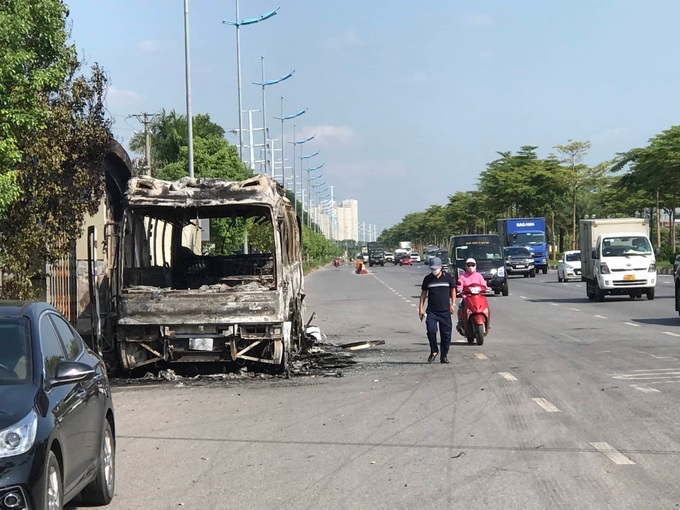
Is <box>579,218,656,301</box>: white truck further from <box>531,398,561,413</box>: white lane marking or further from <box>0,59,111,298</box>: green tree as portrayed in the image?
<box>531,398,561,413</box>: white lane marking

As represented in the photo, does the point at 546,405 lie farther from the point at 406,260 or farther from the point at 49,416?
the point at 406,260

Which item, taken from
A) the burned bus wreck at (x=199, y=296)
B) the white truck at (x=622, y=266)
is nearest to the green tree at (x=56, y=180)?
the burned bus wreck at (x=199, y=296)

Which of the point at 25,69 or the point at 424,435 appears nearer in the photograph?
the point at 424,435

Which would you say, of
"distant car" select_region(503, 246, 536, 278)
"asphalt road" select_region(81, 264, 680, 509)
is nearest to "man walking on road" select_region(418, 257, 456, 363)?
"asphalt road" select_region(81, 264, 680, 509)

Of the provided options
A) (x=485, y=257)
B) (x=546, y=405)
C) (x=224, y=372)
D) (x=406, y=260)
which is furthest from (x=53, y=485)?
(x=406, y=260)

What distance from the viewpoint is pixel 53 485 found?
5.60 m

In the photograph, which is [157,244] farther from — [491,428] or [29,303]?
A: [29,303]

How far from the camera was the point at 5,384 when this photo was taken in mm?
5832

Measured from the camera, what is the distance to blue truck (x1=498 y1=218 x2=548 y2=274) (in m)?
65.2

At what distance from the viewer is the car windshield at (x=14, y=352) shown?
6.00m

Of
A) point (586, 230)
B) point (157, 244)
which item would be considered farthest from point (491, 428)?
point (586, 230)

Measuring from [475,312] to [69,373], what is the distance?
12998 mm

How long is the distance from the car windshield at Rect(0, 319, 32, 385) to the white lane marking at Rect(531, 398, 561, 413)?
617 centimetres

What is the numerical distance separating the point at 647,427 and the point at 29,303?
593 cm
